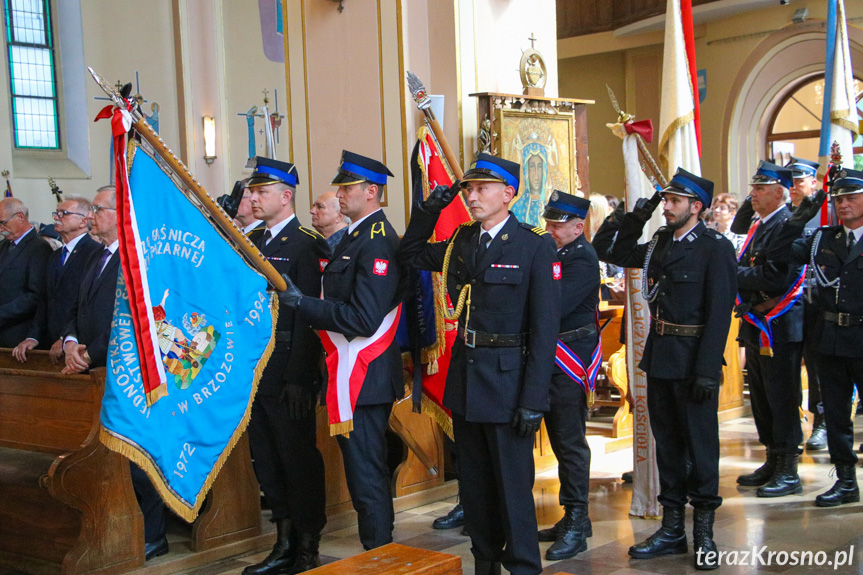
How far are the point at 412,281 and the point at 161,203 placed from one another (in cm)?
111

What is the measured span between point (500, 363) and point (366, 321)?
59cm

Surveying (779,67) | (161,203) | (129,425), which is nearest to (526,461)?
(129,425)

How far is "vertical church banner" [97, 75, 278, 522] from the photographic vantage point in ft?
10.8

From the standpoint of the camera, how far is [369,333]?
3.68 metres

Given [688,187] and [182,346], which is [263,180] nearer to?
[182,346]

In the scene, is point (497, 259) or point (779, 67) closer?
point (497, 259)

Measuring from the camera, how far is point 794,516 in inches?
179

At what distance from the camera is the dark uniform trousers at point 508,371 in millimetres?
3369

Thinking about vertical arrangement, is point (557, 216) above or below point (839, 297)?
above

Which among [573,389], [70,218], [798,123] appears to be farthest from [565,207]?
[798,123]

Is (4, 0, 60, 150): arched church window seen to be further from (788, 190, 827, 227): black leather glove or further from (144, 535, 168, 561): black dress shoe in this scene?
(788, 190, 827, 227): black leather glove

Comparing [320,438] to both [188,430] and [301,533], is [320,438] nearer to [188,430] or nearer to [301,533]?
[301,533]

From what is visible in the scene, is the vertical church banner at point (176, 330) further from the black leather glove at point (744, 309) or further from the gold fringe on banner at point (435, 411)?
the black leather glove at point (744, 309)

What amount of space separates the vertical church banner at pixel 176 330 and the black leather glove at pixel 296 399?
269mm
